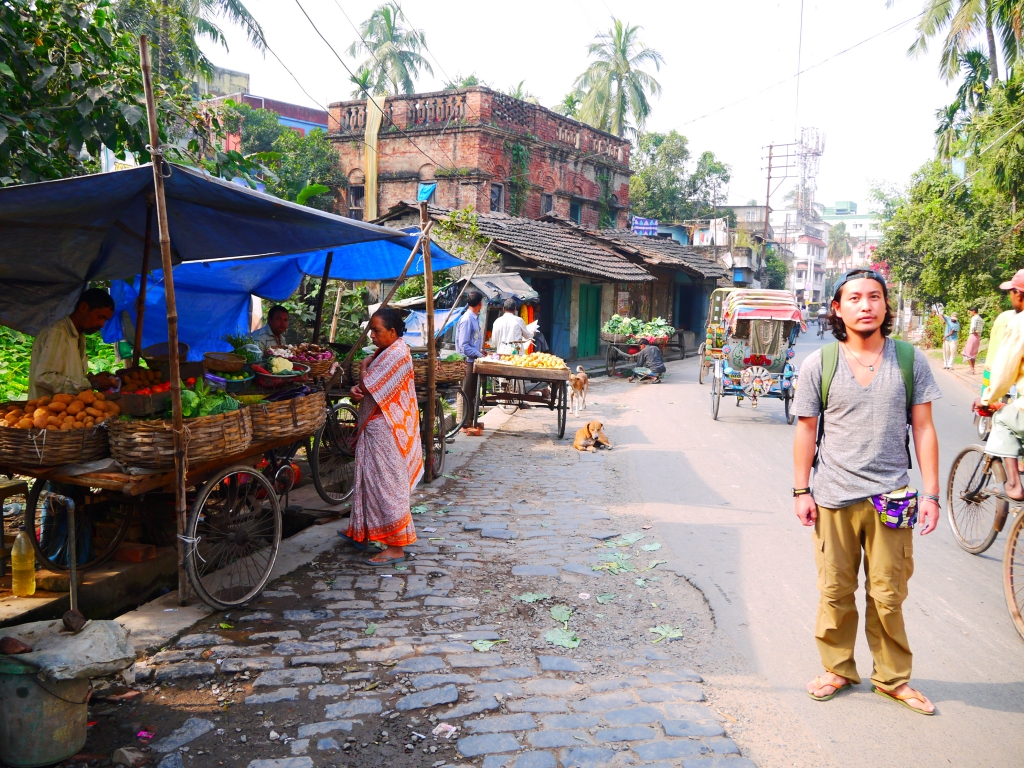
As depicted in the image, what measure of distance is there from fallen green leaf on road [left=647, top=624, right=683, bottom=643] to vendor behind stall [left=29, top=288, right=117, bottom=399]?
4146 millimetres

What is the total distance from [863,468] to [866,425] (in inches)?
8.1

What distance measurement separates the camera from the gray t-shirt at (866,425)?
11.7 ft

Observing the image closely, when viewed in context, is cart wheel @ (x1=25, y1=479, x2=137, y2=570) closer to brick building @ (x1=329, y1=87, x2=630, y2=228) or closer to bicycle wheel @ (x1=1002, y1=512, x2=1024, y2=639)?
bicycle wheel @ (x1=1002, y1=512, x2=1024, y2=639)

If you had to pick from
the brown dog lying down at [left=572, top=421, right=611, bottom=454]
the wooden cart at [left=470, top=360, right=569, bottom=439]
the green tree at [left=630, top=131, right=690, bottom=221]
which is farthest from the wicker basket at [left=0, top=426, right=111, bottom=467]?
the green tree at [left=630, top=131, right=690, bottom=221]

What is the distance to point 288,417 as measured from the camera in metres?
5.27

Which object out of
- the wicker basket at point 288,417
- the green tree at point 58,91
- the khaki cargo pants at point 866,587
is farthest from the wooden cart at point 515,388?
the khaki cargo pants at point 866,587

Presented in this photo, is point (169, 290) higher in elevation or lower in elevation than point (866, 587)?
higher

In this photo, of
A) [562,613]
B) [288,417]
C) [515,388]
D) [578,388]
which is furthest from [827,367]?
[578,388]

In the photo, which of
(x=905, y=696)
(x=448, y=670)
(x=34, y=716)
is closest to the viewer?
(x=34, y=716)

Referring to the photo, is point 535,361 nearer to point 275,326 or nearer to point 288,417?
point 275,326

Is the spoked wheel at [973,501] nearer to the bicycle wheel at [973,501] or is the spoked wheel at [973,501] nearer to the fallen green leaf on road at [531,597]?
the bicycle wheel at [973,501]

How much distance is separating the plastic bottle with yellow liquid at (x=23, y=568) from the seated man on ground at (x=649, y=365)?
647 inches

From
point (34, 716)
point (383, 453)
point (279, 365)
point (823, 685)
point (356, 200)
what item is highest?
point (356, 200)

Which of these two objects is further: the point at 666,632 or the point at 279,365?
the point at 279,365
